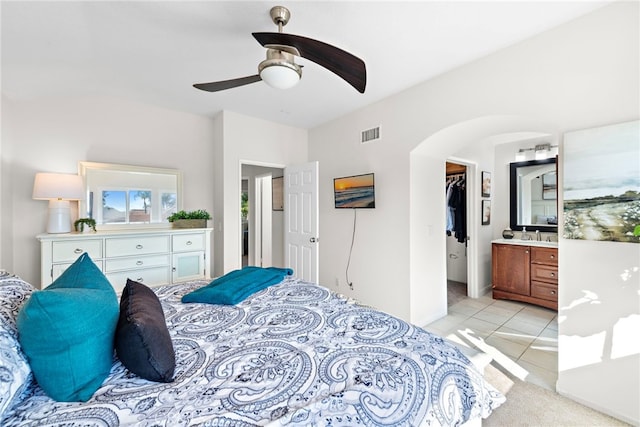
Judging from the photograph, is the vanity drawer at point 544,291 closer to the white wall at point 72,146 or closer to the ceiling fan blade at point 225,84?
the ceiling fan blade at point 225,84

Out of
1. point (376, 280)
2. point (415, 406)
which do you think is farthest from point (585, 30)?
point (376, 280)

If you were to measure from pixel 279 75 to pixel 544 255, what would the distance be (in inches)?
153

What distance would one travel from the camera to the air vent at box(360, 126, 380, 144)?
330 cm

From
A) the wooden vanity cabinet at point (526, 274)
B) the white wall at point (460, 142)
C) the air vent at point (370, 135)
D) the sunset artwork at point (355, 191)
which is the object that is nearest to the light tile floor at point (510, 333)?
the wooden vanity cabinet at point (526, 274)

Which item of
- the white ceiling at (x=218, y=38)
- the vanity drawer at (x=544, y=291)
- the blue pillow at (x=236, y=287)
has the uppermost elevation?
the white ceiling at (x=218, y=38)

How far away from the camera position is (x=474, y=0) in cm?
169

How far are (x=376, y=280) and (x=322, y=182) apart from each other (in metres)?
1.63

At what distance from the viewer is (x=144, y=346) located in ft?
3.18

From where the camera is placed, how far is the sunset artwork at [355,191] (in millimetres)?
3330

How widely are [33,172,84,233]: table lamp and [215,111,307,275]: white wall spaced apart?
1419 mm

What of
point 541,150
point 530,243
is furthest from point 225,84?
point 541,150

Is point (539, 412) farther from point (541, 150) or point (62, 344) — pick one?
point (541, 150)

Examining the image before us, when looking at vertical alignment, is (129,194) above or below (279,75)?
below

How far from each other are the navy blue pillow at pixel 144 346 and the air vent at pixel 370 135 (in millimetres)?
2925
